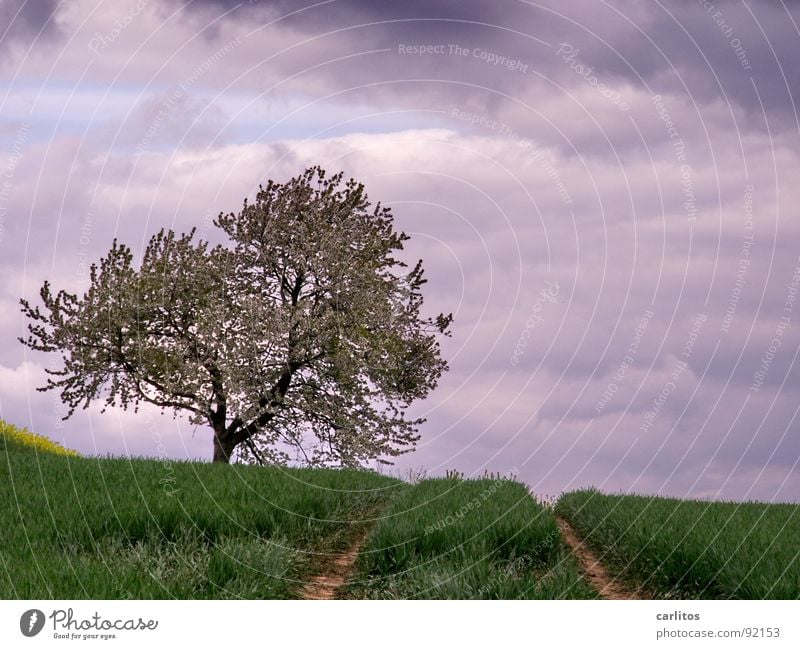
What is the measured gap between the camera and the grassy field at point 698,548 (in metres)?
10.8

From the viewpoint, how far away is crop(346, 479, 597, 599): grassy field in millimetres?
9984

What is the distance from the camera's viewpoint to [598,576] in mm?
12820

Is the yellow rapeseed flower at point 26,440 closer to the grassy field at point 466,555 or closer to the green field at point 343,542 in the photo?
the green field at point 343,542

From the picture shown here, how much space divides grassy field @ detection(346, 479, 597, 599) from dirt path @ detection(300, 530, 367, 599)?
0.32 meters

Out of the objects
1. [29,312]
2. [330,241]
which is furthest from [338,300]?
[29,312]

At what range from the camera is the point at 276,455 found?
29359mm

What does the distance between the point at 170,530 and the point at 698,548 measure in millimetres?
7784

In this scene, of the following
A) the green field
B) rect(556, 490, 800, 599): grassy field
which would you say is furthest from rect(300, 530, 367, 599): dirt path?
rect(556, 490, 800, 599): grassy field

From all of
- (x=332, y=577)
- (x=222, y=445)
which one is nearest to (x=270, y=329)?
(x=222, y=445)

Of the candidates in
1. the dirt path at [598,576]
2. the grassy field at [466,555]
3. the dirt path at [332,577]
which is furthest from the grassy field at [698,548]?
the dirt path at [332,577]

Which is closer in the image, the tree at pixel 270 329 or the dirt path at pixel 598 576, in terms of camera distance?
the dirt path at pixel 598 576

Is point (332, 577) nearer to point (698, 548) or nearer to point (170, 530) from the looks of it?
point (170, 530)

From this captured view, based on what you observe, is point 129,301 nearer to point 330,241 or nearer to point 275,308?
point 275,308

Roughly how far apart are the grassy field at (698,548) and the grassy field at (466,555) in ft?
4.04
